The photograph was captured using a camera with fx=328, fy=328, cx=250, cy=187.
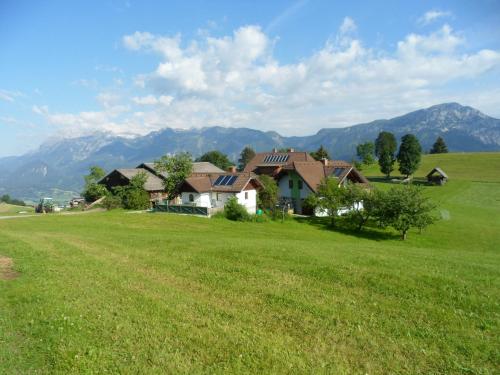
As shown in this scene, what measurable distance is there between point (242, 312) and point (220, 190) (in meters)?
38.3

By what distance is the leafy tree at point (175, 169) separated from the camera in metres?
52.9

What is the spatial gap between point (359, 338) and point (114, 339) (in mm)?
6184

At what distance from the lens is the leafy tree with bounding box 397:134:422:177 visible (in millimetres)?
94125

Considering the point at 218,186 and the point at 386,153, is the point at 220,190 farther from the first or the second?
the point at 386,153

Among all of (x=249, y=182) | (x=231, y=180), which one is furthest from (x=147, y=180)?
(x=249, y=182)

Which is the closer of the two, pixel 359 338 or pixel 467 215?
pixel 359 338

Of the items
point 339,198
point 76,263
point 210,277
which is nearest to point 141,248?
point 76,263

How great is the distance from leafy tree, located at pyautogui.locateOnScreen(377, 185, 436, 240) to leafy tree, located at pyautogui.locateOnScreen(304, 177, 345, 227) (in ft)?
18.3

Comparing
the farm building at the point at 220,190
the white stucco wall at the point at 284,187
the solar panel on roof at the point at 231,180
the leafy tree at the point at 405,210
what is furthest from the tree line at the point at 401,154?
the solar panel on roof at the point at 231,180

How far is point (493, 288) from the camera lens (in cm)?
1182

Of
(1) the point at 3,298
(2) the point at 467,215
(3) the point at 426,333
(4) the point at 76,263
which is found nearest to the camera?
(3) the point at 426,333

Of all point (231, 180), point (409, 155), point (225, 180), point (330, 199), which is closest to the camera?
point (330, 199)

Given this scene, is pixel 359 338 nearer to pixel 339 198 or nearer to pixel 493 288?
pixel 493 288

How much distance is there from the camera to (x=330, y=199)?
1687 inches
